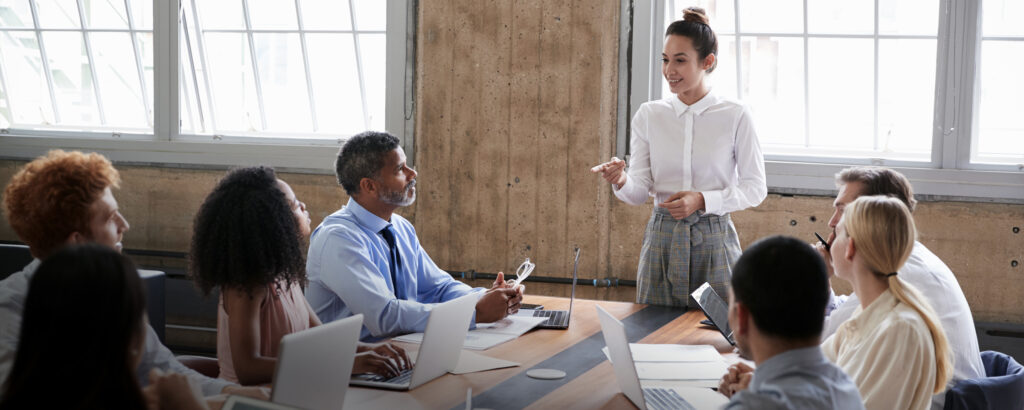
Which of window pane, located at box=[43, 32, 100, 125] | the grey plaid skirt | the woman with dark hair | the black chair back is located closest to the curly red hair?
the woman with dark hair

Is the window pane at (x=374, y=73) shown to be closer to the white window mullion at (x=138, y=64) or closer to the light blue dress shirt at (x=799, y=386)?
the white window mullion at (x=138, y=64)

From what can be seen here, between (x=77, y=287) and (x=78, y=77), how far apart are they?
5228mm

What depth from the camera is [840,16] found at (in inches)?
182

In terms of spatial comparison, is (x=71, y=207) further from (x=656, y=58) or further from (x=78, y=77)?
(x=78, y=77)

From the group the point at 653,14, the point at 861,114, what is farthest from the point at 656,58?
the point at 861,114

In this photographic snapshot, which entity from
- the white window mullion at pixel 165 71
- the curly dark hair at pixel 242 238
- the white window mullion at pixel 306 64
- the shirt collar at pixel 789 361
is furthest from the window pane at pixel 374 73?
the shirt collar at pixel 789 361

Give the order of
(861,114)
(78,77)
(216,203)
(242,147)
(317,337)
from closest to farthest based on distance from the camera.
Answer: (317,337) < (216,203) < (861,114) < (242,147) < (78,77)

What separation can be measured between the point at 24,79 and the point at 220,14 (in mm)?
1590

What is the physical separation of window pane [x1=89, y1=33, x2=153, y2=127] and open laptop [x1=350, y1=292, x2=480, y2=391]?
4187 millimetres

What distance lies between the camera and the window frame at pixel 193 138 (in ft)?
16.7

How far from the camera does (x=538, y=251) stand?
496 centimetres

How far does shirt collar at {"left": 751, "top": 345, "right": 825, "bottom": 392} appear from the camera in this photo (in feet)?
5.19

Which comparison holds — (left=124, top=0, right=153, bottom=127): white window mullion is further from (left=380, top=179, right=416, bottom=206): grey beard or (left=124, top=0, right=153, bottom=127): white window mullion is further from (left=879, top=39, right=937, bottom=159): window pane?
(left=879, top=39, right=937, bottom=159): window pane

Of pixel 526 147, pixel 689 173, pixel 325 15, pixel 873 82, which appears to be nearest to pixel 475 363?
pixel 689 173
